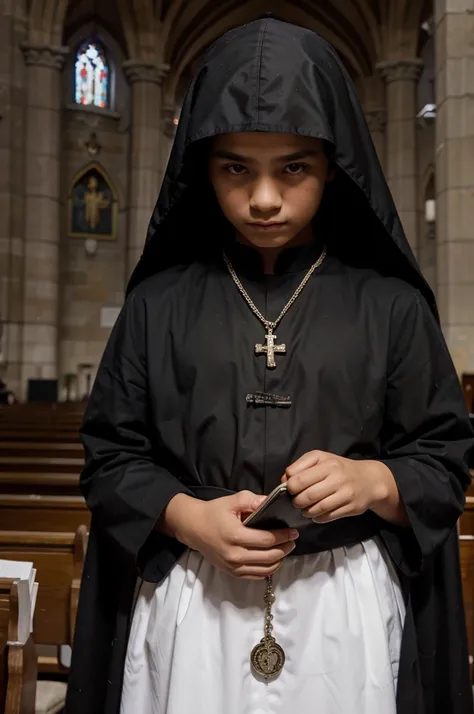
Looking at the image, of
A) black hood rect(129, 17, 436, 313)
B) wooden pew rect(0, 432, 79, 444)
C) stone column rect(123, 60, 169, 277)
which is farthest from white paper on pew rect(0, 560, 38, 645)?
stone column rect(123, 60, 169, 277)

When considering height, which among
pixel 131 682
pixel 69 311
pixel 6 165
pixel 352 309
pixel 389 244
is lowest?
pixel 131 682

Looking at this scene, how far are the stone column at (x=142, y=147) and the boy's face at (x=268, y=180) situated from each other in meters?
14.8

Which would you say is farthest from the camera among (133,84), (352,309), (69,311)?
Answer: (69,311)

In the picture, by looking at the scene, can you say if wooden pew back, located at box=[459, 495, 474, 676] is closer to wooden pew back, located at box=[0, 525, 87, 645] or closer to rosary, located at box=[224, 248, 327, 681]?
wooden pew back, located at box=[0, 525, 87, 645]

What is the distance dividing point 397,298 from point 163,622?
74cm

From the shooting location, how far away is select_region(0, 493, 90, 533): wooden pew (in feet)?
10.1

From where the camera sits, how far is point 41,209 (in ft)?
48.3

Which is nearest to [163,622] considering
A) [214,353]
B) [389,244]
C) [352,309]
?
[214,353]

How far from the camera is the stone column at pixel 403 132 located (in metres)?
15.9

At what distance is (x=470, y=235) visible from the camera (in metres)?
8.34

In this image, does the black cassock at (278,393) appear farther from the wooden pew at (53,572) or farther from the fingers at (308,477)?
the wooden pew at (53,572)

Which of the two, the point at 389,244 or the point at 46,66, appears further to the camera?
the point at 46,66

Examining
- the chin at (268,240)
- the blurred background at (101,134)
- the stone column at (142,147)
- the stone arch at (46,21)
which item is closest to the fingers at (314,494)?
the chin at (268,240)

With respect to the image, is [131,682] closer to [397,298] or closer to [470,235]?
[397,298]
